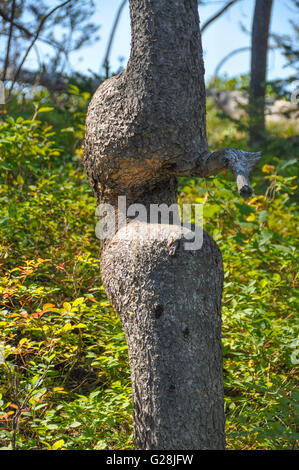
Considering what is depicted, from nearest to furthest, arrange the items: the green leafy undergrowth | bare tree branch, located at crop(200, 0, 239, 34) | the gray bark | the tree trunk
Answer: the gray bark, the green leafy undergrowth, the tree trunk, bare tree branch, located at crop(200, 0, 239, 34)

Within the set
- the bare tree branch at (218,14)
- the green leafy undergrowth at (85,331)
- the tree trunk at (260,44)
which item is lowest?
the green leafy undergrowth at (85,331)

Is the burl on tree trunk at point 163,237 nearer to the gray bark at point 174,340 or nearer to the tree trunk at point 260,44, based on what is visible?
the gray bark at point 174,340

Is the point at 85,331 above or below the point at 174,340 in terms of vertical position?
Answer: below

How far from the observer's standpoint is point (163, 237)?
1918 millimetres

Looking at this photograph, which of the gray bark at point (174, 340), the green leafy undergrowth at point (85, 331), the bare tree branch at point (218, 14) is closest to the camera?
the gray bark at point (174, 340)

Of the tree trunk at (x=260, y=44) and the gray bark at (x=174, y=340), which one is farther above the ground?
the tree trunk at (x=260, y=44)

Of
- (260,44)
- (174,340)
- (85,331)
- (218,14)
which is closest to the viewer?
(174,340)

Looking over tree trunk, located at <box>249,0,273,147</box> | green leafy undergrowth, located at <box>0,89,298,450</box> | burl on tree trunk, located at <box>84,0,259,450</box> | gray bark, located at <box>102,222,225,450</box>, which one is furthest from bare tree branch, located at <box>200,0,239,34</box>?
gray bark, located at <box>102,222,225,450</box>

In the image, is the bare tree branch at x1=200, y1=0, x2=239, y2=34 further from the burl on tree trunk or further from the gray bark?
the gray bark

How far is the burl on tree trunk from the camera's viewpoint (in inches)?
70.9

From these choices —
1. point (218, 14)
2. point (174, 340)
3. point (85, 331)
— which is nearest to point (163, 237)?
point (174, 340)

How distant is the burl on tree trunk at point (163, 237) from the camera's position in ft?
5.91

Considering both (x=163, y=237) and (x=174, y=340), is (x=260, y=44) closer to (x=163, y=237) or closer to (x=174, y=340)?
(x=163, y=237)

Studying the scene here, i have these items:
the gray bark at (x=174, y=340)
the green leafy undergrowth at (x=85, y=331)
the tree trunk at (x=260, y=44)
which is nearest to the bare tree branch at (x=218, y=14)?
the tree trunk at (x=260, y=44)
